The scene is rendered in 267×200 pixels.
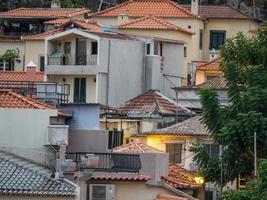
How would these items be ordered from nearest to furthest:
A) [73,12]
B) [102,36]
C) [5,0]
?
[102,36] → [73,12] → [5,0]

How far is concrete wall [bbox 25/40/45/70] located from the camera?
77812mm

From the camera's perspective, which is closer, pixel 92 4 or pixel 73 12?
pixel 73 12

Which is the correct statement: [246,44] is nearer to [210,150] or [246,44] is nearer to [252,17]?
[210,150]

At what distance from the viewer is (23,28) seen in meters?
84.8

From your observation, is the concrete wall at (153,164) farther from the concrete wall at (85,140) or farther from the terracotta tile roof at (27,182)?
the terracotta tile roof at (27,182)

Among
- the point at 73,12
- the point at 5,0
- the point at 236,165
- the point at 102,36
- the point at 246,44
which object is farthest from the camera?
the point at 5,0

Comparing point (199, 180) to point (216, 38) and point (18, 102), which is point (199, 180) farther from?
point (216, 38)

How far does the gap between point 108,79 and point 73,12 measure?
1912cm

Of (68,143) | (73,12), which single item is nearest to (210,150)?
(68,143)

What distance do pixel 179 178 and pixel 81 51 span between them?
2241 cm

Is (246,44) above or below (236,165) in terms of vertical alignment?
above

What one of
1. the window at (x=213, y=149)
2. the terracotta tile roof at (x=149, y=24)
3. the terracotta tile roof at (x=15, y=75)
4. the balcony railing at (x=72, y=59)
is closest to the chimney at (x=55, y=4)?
the terracotta tile roof at (x=149, y=24)

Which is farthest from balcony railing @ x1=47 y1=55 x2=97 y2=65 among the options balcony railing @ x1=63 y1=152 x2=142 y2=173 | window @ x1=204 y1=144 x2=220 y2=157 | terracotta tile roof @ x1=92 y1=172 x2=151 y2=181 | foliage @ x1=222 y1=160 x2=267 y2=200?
foliage @ x1=222 y1=160 x2=267 y2=200

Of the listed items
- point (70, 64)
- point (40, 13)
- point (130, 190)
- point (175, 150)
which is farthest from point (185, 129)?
point (40, 13)
